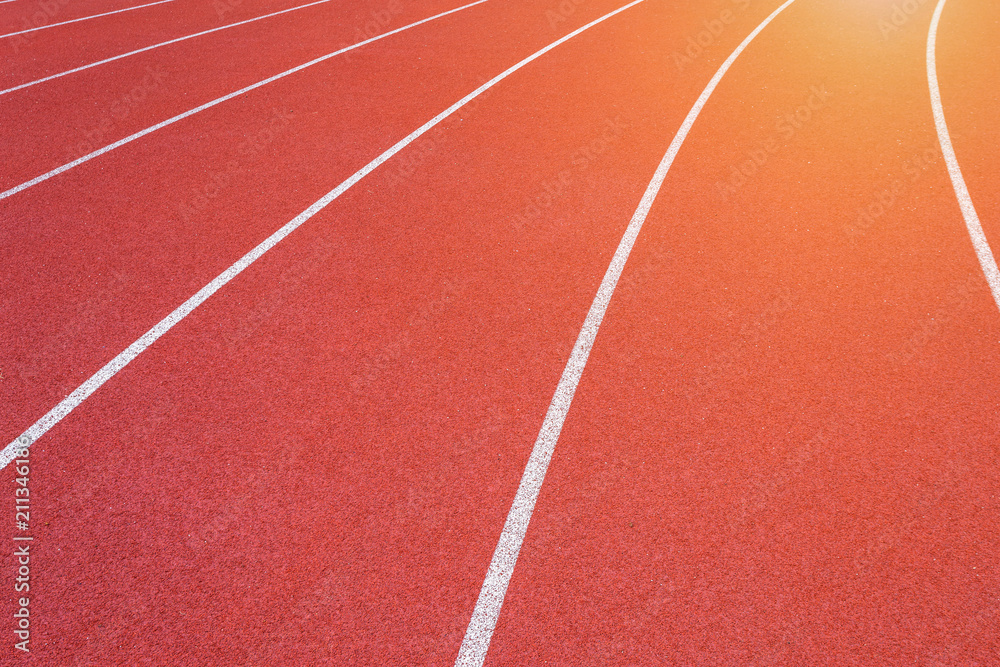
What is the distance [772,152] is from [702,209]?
1.42 metres

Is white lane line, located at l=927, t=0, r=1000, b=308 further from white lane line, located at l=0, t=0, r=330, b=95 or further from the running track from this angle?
white lane line, located at l=0, t=0, r=330, b=95

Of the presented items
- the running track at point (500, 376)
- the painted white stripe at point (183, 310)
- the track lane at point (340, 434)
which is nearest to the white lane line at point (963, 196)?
the running track at point (500, 376)

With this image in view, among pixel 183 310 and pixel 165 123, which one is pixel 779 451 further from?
pixel 165 123

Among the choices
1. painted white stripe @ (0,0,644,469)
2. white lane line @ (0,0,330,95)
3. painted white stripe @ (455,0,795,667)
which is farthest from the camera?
white lane line @ (0,0,330,95)

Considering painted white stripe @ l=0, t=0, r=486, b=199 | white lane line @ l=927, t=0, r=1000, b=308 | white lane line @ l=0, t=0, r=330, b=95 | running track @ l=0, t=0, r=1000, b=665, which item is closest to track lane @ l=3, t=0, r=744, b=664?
running track @ l=0, t=0, r=1000, b=665

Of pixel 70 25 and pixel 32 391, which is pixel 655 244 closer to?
pixel 32 391

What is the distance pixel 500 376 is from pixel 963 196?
4516 mm

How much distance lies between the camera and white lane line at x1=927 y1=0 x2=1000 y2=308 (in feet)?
16.4

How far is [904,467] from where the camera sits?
3688mm

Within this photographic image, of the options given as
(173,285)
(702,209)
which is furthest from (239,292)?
(702,209)

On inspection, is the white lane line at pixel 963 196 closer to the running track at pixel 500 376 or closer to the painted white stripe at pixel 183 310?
the running track at pixel 500 376

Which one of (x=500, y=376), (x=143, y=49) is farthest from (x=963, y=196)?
(x=143, y=49)

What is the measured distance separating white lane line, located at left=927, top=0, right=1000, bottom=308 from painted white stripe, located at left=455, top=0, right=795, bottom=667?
A: 249 cm

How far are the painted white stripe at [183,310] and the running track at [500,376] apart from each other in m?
0.06
